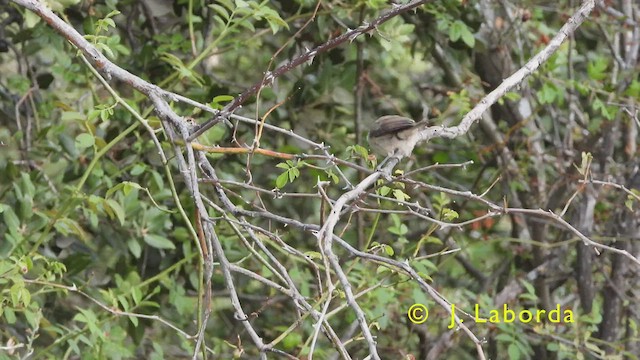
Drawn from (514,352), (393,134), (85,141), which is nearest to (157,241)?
(85,141)

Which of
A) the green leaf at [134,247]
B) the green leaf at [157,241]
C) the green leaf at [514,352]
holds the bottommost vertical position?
the green leaf at [514,352]

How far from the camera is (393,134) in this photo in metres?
3.41

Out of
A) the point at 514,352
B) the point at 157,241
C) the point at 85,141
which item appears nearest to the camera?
the point at 85,141

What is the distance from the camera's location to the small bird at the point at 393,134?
3.11m

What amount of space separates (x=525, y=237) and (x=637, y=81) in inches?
33.2

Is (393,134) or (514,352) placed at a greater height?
(393,134)

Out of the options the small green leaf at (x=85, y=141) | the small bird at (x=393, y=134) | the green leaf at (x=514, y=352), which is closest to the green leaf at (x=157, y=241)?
the small green leaf at (x=85, y=141)

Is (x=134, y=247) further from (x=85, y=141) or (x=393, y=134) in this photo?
(x=393, y=134)

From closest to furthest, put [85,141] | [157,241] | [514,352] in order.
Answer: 1. [85,141]
2. [157,241]
3. [514,352]

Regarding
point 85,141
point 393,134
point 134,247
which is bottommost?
point 134,247

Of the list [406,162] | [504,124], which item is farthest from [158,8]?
[504,124]

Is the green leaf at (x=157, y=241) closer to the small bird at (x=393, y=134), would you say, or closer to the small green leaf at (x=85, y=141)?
the small green leaf at (x=85, y=141)

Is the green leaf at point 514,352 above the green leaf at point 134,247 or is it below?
below

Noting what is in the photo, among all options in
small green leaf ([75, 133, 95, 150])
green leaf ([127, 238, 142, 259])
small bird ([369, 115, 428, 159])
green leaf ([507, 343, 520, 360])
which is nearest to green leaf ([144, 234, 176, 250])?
green leaf ([127, 238, 142, 259])
